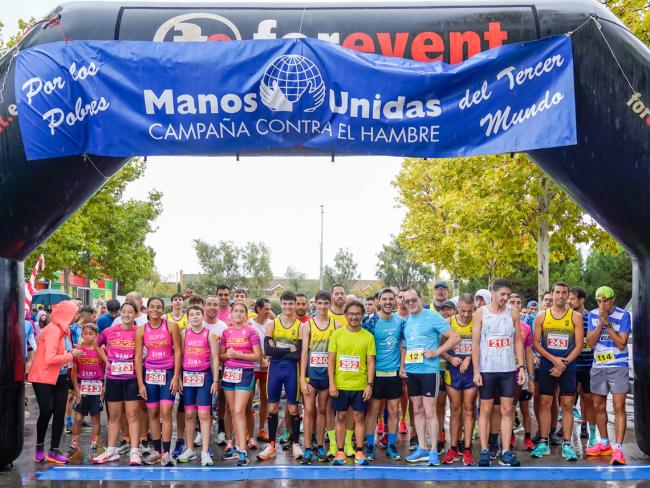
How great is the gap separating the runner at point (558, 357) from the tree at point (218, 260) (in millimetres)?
48065

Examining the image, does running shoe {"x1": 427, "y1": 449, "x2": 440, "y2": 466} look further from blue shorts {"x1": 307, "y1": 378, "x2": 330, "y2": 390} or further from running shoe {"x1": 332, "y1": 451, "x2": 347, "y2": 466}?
blue shorts {"x1": 307, "y1": 378, "x2": 330, "y2": 390}

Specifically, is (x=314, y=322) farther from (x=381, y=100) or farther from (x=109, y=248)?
(x=109, y=248)

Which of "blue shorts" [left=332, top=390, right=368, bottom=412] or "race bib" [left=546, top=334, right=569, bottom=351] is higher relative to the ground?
"race bib" [left=546, top=334, right=569, bottom=351]

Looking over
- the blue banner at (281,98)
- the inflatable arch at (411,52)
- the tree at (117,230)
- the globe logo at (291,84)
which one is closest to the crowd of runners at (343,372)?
the inflatable arch at (411,52)

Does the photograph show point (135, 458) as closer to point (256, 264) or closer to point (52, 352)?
point (52, 352)

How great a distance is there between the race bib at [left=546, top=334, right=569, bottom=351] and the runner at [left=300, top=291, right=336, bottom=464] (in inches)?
106

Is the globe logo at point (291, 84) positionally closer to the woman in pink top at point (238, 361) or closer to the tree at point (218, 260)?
the woman in pink top at point (238, 361)

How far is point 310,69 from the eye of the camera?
22.0ft

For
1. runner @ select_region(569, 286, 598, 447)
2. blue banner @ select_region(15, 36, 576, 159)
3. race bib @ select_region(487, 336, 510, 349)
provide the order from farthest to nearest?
runner @ select_region(569, 286, 598, 447) → race bib @ select_region(487, 336, 510, 349) → blue banner @ select_region(15, 36, 576, 159)

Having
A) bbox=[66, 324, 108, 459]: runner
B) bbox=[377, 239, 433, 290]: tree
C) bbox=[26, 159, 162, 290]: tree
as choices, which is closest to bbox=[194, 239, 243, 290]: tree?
bbox=[377, 239, 433, 290]: tree

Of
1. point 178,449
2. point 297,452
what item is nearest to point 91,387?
point 178,449

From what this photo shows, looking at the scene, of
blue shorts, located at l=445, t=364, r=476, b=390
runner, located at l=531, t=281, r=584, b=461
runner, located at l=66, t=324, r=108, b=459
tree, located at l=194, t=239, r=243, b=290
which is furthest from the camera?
tree, located at l=194, t=239, r=243, b=290

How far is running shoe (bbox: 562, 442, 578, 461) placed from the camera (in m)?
7.68

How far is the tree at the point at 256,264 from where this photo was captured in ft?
182
